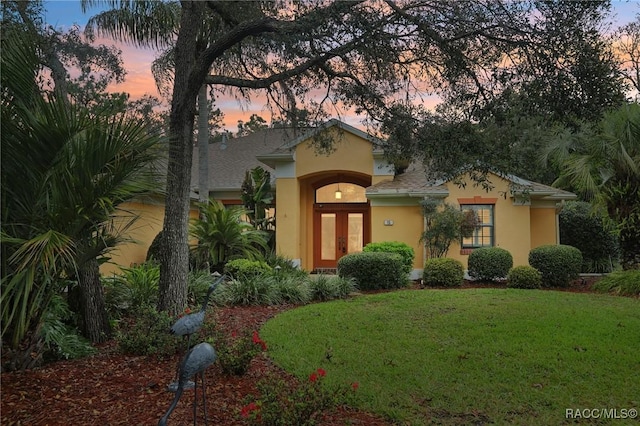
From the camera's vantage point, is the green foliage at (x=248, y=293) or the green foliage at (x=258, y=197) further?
the green foliage at (x=258, y=197)

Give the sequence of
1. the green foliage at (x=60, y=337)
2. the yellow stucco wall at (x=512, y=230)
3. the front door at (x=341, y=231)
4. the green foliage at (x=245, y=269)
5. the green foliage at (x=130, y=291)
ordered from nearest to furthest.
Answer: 1. the green foliage at (x=60, y=337)
2. the green foliage at (x=130, y=291)
3. the green foliage at (x=245, y=269)
4. the yellow stucco wall at (x=512, y=230)
5. the front door at (x=341, y=231)

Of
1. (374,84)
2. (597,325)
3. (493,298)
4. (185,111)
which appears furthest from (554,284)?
(185,111)

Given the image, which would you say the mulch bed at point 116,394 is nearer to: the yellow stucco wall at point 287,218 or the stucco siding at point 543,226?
the yellow stucco wall at point 287,218

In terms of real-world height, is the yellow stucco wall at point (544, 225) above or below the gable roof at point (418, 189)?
below

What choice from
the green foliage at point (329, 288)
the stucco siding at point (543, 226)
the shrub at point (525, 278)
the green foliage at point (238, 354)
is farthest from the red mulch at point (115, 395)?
the stucco siding at point (543, 226)

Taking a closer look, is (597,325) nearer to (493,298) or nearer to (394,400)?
(493,298)

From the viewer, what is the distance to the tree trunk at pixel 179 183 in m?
7.16

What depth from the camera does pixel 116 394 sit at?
462 centimetres

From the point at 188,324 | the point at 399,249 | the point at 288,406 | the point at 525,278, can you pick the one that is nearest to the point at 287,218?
the point at 399,249

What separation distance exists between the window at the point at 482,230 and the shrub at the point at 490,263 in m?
1.49

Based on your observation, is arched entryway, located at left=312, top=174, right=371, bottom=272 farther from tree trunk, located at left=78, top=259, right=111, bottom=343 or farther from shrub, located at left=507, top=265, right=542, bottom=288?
tree trunk, located at left=78, top=259, right=111, bottom=343

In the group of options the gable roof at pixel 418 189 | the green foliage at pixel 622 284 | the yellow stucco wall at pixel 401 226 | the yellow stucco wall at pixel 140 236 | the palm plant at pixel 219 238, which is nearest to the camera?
the green foliage at pixel 622 284

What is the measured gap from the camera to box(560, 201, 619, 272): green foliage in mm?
17594

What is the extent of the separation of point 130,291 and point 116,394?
3.75 m
